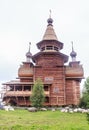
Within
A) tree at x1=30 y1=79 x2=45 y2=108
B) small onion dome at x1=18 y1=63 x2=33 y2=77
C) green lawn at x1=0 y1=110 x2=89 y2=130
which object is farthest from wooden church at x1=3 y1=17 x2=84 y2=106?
green lawn at x1=0 y1=110 x2=89 y2=130

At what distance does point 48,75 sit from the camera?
5272 cm

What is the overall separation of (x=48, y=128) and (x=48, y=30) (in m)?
39.7

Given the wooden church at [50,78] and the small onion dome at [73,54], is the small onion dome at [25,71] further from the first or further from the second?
the small onion dome at [73,54]

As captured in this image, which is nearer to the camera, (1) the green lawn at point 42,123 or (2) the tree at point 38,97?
(1) the green lawn at point 42,123

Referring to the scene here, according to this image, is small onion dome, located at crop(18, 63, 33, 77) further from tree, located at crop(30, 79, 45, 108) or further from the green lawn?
the green lawn

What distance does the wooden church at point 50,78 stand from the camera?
167 ft

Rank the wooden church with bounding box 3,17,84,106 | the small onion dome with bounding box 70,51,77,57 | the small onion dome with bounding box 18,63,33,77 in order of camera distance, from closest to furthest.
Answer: the wooden church with bounding box 3,17,84,106 → the small onion dome with bounding box 18,63,33,77 → the small onion dome with bounding box 70,51,77,57

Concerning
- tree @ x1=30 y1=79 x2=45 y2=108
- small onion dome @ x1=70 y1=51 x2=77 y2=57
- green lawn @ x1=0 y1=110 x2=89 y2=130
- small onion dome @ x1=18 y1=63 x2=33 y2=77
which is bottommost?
green lawn @ x1=0 y1=110 x2=89 y2=130

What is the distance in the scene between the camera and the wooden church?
51000 mm

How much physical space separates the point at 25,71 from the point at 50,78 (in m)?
5.38

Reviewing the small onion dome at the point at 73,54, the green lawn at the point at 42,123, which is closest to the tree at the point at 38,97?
the green lawn at the point at 42,123

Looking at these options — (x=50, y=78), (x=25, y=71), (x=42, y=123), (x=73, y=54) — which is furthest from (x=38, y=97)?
(x=42, y=123)

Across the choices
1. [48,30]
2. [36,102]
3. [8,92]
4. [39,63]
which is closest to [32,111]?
[36,102]

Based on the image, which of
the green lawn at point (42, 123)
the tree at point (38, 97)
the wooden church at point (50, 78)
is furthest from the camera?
the wooden church at point (50, 78)
